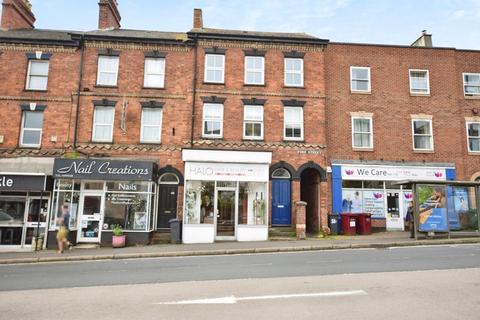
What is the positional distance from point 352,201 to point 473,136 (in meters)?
7.92

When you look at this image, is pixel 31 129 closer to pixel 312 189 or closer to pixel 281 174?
pixel 281 174

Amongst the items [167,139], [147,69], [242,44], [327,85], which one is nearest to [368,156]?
[327,85]

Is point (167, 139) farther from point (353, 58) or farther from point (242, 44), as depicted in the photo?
point (353, 58)

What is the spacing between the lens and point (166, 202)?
718 inches

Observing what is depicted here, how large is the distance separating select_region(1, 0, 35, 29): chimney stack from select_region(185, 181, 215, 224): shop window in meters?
14.0

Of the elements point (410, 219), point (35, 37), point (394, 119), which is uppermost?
point (35, 37)

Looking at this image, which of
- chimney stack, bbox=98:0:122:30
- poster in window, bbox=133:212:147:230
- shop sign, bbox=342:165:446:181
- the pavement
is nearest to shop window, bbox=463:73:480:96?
shop sign, bbox=342:165:446:181

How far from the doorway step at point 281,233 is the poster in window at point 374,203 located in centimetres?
435

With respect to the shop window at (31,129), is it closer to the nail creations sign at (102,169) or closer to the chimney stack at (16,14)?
the nail creations sign at (102,169)

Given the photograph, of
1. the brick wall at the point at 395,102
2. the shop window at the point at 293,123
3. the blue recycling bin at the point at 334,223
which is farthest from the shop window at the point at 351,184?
the shop window at the point at 293,123

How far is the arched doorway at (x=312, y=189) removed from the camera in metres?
18.8

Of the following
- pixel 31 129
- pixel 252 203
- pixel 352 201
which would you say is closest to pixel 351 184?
pixel 352 201

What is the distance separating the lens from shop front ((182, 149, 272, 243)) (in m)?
17.6

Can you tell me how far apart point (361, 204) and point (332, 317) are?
1461 centimetres
